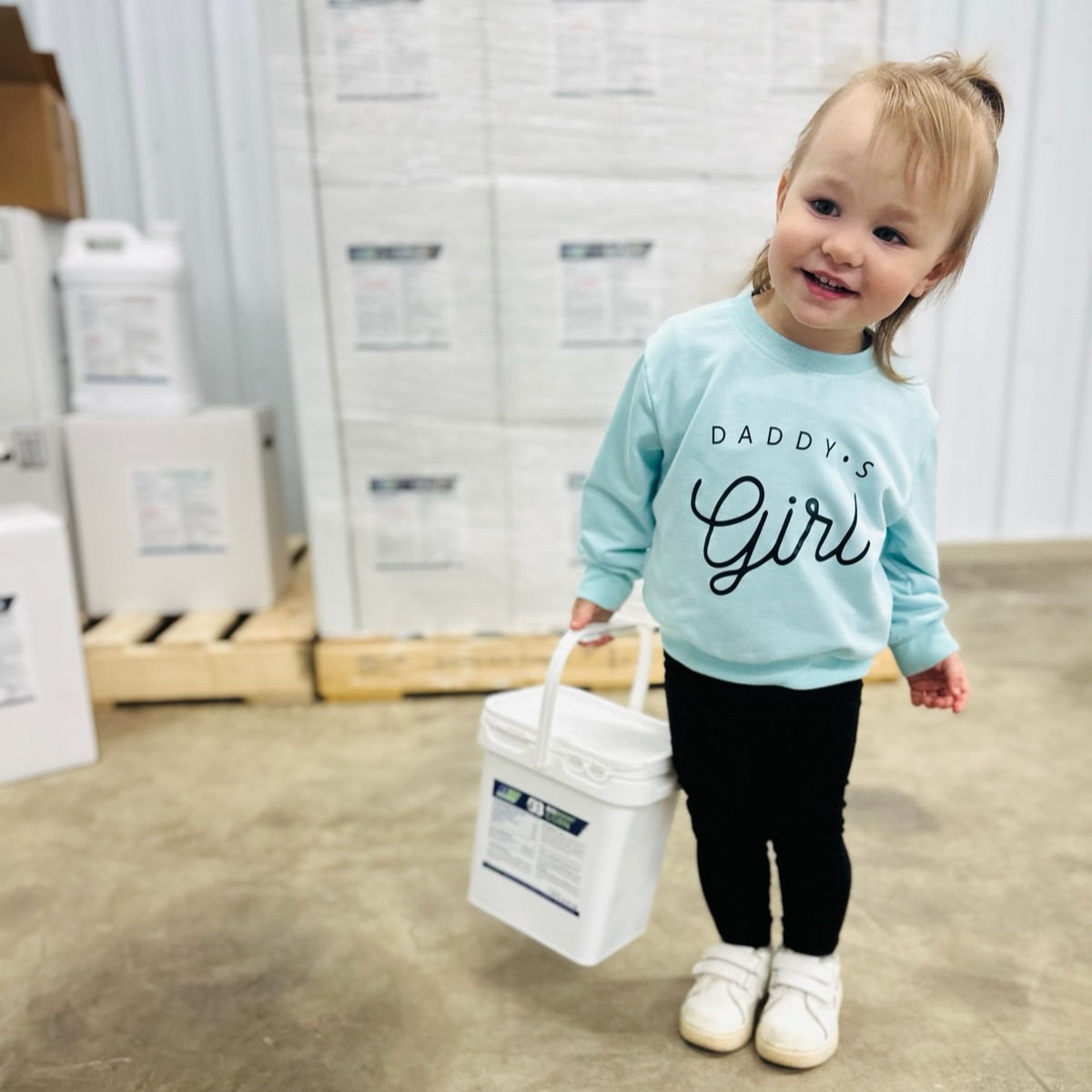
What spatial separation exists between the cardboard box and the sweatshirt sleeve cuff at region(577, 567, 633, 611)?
6.59 feet

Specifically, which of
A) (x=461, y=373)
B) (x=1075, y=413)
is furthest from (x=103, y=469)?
(x=1075, y=413)

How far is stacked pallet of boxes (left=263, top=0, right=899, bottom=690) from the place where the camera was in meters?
1.93

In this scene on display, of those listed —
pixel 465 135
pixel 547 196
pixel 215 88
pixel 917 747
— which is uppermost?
pixel 215 88

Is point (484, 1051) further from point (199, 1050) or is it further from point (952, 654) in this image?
point (952, 654)

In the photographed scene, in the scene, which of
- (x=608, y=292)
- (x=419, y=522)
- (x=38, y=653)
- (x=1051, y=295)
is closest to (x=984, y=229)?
(x=1051, y=295)

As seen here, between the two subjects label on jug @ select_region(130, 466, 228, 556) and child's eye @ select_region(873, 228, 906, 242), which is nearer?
child's eye @ select_region(873, 228, 906, 242)

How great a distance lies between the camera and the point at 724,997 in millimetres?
1185

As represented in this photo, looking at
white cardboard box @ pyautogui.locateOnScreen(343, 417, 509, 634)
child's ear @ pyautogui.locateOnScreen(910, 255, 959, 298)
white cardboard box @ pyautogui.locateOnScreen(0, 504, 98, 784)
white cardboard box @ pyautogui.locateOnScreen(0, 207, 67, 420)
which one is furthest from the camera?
white cardboard box @ pyautogui.locateOnScreen(0, 207, 67, 420)

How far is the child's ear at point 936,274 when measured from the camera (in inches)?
37.8

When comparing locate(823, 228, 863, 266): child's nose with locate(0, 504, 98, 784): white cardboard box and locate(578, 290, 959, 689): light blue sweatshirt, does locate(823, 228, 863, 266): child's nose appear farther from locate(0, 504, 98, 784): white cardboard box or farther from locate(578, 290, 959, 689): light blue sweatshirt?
locate(0, 504, 98, 784): white cardboard box

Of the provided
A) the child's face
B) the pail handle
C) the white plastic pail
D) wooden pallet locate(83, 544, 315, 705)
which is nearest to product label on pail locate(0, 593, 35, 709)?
wooden pallet locate(83, 544, 315, 705)

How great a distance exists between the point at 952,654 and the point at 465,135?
56.2 inches

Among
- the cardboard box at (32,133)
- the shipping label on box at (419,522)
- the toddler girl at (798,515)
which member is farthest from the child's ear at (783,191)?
the cardboard box at (32,133)

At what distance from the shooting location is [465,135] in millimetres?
1958
